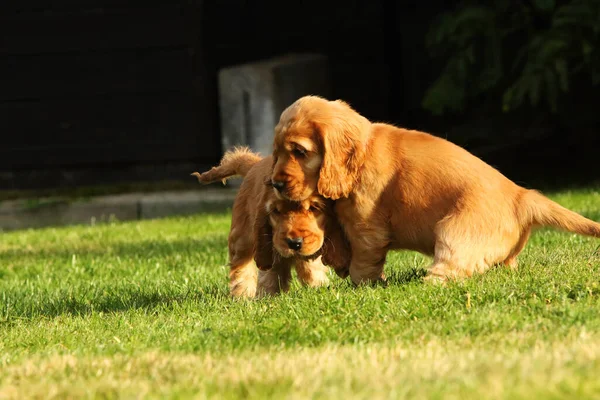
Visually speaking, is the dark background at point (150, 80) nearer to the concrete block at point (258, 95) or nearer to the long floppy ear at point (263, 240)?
the concrete block at point (258, 95)

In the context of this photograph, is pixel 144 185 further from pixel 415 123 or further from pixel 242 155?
pixel 242 155

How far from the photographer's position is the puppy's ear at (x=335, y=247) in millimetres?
5207

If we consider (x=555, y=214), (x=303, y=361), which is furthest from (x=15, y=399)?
(x=555, y=214)

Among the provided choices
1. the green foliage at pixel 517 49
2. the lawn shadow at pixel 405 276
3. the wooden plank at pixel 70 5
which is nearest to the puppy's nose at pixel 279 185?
the lawn shadow at pixel 405 276

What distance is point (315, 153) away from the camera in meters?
4.91

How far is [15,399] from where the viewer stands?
338cm

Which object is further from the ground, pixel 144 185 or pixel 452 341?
pixel 452 341

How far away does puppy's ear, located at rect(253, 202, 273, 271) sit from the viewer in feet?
17.1

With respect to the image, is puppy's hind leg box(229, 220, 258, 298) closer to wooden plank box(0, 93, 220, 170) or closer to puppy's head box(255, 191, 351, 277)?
puppy's head box(255, 191, 351, 277)

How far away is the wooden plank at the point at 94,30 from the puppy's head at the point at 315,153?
7.96m

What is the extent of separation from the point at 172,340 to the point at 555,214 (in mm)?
1918

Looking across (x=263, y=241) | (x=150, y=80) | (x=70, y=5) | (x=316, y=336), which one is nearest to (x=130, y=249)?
(x=263, y=241)

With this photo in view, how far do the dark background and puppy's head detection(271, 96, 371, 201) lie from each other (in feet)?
25.2

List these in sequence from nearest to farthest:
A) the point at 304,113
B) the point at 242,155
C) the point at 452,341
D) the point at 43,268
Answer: the point at 452,341, the point at 304,113, the point at 242,155, the point at 43,268
